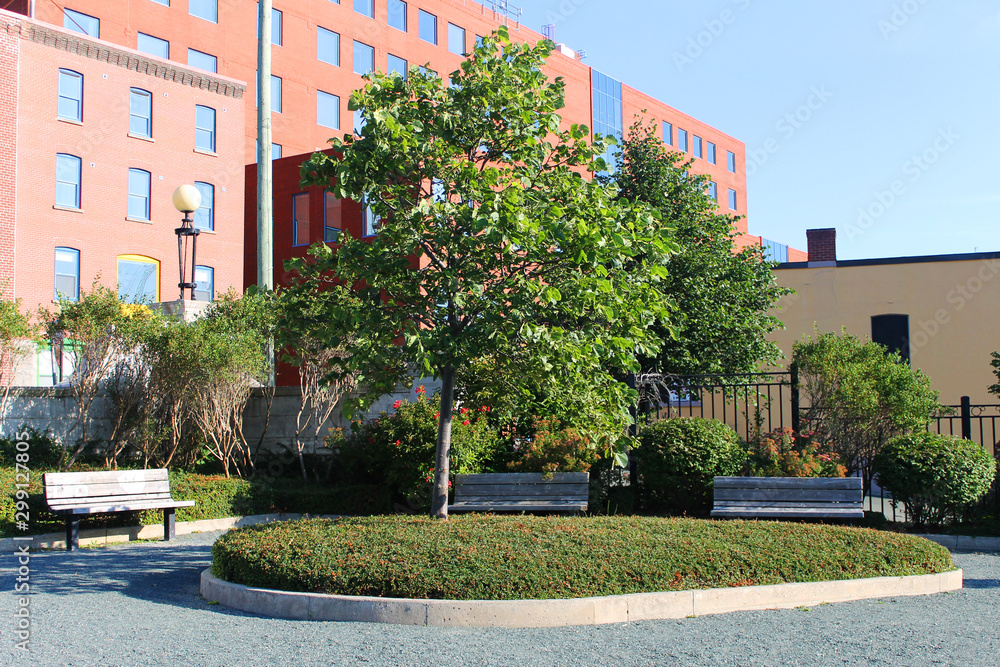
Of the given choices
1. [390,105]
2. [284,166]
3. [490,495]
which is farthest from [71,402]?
[284,166]

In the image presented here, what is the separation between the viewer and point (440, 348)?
28.3 feet

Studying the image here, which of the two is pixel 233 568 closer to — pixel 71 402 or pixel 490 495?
pixel 490 495

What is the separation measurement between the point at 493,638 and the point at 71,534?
689 centimetres

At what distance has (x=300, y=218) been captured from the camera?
3275 centimetres

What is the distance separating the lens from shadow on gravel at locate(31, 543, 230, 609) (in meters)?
8.14

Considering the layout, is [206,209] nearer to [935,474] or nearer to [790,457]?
[790,457]

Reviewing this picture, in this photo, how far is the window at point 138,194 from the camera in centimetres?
3047

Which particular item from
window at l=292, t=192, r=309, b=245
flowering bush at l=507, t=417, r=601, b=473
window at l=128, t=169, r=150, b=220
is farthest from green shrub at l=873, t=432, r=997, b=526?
window at l=128, t=169, r=150, b=220

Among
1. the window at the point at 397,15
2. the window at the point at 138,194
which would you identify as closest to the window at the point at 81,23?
the window at the point at 138,194

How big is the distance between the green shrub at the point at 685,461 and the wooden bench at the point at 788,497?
836 millimetres

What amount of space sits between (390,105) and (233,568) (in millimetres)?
4960

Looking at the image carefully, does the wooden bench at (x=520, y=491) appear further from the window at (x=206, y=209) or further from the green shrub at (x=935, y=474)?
the window at (x=206, y=209)

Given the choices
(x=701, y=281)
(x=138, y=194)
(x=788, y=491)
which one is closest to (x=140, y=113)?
(x=138, y=194)

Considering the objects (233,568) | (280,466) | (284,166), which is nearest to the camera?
(233,568)
